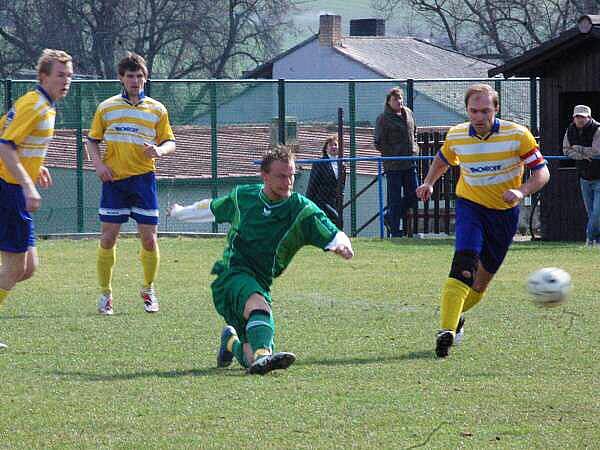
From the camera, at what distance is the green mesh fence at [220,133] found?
758 inches

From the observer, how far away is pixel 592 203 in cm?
1675

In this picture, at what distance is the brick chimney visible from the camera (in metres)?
45.9

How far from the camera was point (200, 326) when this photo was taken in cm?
940

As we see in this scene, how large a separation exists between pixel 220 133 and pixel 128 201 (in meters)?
9.93

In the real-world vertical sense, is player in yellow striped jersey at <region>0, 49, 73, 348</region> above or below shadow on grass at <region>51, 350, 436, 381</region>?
above

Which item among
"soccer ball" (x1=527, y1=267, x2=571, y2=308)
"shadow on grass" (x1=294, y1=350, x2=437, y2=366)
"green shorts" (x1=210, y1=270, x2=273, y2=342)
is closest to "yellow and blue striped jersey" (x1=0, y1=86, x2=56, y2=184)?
"green shorts" (x1=210, y1=270, x2=273, y2=342)

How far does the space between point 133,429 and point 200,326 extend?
3.51 meters

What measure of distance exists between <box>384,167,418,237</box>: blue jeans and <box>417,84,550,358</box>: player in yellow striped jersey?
9249 mm


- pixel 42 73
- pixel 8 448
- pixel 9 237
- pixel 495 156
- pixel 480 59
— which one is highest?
pixel 480 59

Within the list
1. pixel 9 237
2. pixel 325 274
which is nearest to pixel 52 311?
pixel 9 237

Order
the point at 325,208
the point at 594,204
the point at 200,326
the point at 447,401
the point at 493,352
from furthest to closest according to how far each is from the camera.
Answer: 1. the point at 325,208
2. the point at 594,204
3. the point at 200,326
4. the point at 493,352
5. the point at 447,401

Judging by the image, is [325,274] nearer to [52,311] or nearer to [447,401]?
[52,311]

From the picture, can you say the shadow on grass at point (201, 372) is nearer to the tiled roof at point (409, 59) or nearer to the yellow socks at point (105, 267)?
the yellow socks at point (105, 267)

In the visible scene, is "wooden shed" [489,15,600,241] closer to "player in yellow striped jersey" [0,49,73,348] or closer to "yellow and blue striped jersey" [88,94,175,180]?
"yellow and blue striped jersey" [88,94,175,180]
